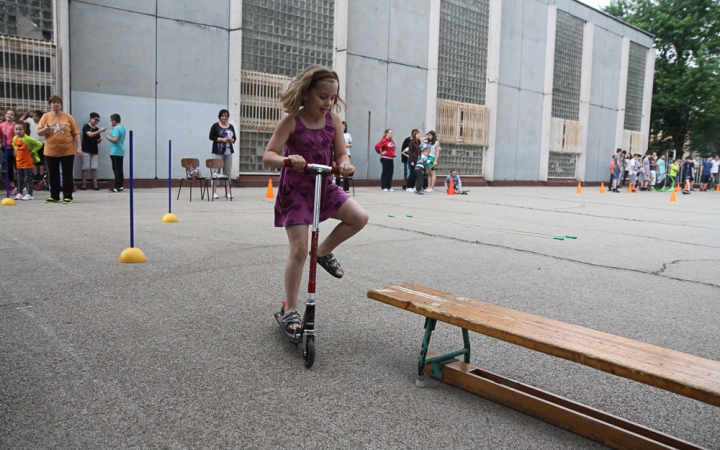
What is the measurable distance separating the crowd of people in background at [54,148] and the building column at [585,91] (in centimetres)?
2555

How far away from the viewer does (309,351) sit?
3328 millimetres

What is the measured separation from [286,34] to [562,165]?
18.8m

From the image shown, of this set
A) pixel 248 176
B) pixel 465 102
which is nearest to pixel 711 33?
pixel 465 102

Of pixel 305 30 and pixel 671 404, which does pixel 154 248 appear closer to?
pixel 671 404

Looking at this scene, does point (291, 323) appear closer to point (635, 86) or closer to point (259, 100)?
point (259, 100)

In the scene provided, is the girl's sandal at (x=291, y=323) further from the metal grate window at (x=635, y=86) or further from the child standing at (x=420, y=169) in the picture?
the metal grate window at (x=635, y=86)

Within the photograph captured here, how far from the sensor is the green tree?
42.4m

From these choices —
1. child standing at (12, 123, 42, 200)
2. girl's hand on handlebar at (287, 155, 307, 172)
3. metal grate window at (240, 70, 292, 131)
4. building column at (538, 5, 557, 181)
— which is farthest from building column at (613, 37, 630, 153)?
girl's hand on handlebar at (287, 155, 307, 172)

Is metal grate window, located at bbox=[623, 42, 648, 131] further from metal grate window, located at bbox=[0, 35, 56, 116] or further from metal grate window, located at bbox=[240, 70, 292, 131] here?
metal grate window, located at bbox=[0, 35, 56, 116]

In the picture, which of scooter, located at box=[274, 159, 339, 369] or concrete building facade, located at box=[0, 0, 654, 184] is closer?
scooter, located at box=[274, 159, 339, 369]

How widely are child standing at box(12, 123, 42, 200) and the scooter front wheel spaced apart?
11.0m

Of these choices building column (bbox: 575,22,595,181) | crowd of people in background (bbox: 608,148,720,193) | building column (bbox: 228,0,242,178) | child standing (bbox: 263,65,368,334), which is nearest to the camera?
child standing (bbox: 263,65,368,334)

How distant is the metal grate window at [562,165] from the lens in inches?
1223

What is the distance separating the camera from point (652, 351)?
2545 millimetres
